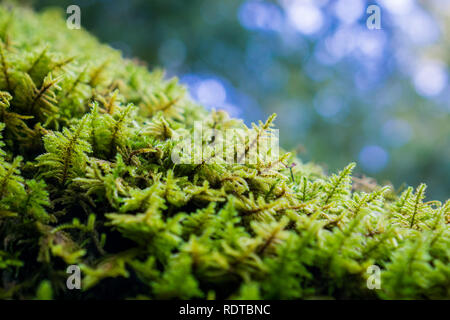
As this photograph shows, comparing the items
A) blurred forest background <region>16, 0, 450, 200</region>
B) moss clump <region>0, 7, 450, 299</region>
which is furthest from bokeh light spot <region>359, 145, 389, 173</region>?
moss clump <region>0, 7, 450, 299</region>

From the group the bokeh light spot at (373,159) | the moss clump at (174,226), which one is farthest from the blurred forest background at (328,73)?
the moss clump at (174,226)

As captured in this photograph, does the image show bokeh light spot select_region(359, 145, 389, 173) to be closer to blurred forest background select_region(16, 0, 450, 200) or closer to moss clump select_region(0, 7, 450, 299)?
blurred forest background select_region(16, 0, 450, 200)

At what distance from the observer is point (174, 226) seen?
748 millimetres

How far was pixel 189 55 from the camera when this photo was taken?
8500 mm

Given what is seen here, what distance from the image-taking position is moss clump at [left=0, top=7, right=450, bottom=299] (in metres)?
0.71

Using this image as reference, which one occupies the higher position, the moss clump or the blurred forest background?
the blurred forest background

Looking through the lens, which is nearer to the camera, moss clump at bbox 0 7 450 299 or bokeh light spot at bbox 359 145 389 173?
moss clump at bbox 0 7 450 299

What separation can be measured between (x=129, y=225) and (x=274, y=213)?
1.43 feet

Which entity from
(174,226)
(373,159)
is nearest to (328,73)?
(373,159)

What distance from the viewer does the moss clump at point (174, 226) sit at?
27.9 inches

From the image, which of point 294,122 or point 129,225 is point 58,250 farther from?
point 294,122

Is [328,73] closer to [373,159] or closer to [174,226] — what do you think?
[373,159]

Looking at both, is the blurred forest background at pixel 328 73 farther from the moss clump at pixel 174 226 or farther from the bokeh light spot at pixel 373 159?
the moss clump at pixel 174 226
